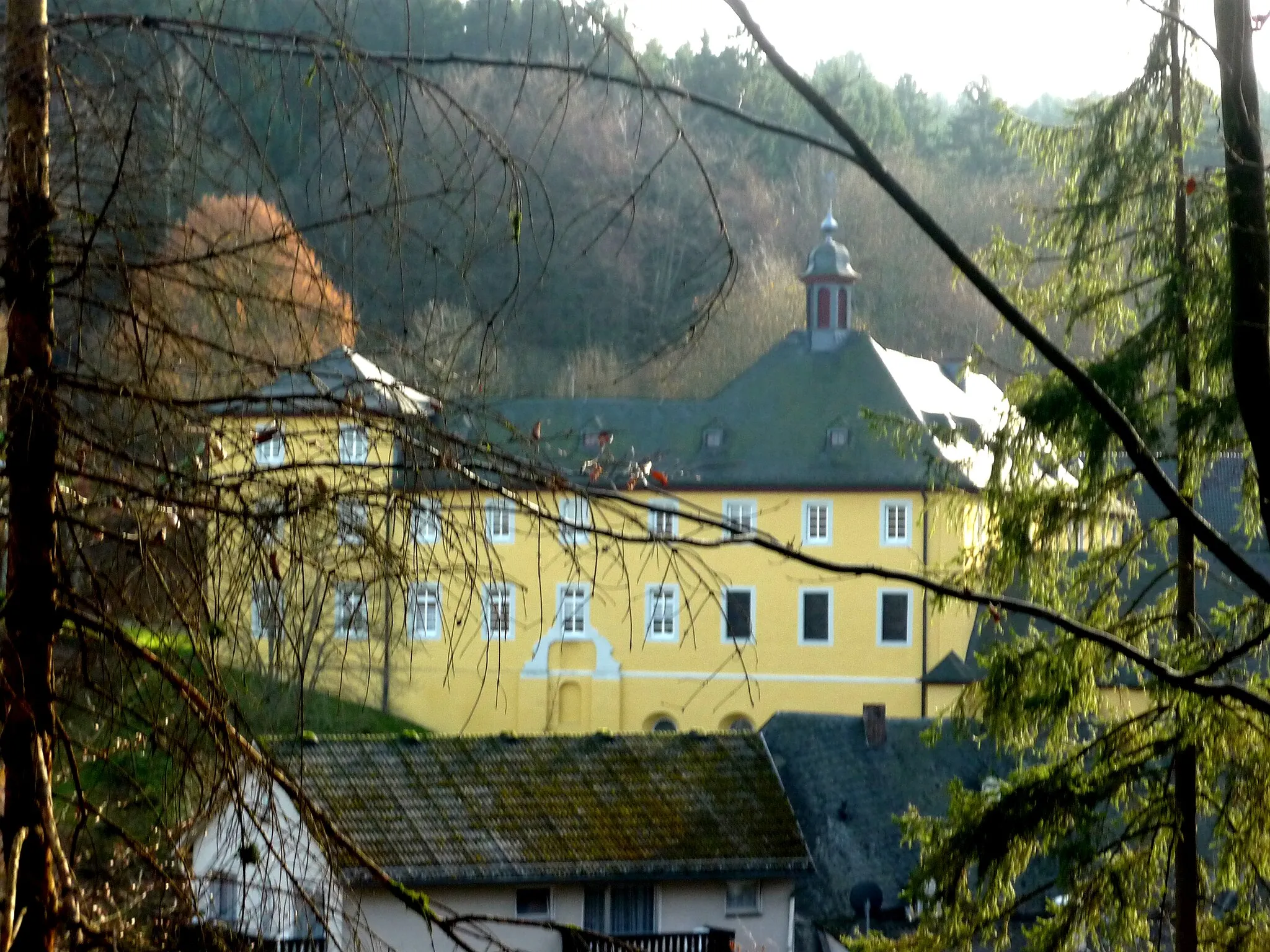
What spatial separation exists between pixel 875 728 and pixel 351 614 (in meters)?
23.4

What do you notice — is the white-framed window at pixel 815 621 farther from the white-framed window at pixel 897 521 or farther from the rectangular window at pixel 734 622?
the rectangular window at pixel 734 622

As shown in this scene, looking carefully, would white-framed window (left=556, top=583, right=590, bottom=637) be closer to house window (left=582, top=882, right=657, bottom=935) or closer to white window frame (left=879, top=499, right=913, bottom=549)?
house window (left=582, top=882, right=657, bottom=935)

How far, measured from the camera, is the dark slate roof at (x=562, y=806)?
59.0 feet

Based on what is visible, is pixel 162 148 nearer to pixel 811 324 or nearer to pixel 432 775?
pixel 432 775

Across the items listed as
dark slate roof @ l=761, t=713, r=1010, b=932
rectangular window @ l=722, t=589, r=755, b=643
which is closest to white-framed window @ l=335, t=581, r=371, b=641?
rectangular window @ l=722, t=589, r=755, b=643

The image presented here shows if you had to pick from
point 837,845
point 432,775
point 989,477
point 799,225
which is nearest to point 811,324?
point 799,225

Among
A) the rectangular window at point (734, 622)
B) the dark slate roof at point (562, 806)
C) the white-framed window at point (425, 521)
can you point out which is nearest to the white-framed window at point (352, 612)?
the white-framed window at point (425, 521)

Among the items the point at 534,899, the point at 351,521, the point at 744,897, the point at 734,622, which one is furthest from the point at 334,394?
the point at 744,897

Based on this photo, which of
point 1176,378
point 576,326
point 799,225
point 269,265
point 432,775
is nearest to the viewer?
point 269,265

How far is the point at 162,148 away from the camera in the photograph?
2529 mm

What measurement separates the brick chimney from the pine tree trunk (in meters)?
23.0

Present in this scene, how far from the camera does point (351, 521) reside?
244 centimetres

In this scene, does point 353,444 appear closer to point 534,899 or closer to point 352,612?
point 352,612

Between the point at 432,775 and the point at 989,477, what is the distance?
1102cm
